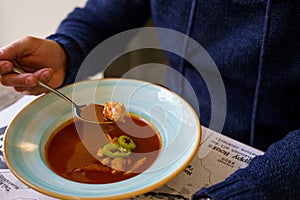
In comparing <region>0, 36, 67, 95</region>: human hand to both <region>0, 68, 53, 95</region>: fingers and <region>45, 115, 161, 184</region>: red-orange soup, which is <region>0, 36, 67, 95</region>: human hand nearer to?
<region>0, 68, 53, 95</region>: fingers

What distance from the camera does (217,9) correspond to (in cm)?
100

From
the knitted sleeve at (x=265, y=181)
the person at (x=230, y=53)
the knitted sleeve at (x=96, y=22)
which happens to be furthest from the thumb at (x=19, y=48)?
the knitted sleeve at (x=265, y=181)

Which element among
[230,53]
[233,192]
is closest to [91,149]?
[233,192]

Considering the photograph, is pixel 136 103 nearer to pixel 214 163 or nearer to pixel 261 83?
pixel 214 163

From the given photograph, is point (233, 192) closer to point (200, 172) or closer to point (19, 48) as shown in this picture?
point (200, 172)

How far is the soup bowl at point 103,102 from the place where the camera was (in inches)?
26.4

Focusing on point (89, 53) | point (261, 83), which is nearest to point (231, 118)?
point (261, 83)

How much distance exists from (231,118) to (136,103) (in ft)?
1.02

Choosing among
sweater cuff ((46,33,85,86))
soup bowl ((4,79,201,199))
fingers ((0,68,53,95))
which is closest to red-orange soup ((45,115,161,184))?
soup bowl ((4,79,201,199))

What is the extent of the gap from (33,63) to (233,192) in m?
0.56

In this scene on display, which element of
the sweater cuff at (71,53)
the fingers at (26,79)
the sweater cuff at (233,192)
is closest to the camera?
the sweater cuff at (233,192)

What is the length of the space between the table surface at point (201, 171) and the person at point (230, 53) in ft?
0.40

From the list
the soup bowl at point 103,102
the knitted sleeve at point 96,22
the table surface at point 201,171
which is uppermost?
the knitted sleeve at point 96,22

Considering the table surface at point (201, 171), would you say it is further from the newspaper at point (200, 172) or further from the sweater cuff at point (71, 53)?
the sweater cuff at point (71, 53)
